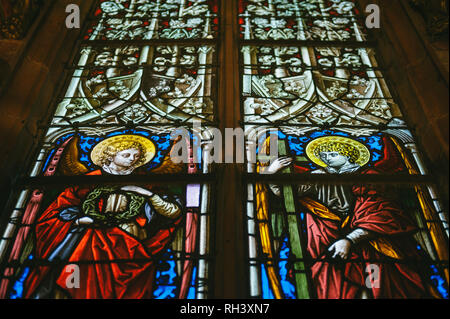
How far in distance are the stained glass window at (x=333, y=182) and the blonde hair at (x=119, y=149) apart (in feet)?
2.63

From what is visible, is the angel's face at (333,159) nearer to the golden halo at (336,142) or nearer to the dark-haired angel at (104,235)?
the golden halo at (336,142)

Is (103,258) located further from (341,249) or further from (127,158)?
(341,249)

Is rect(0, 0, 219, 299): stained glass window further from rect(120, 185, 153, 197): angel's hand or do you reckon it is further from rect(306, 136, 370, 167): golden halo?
rect(306, 136, 370, 167): golden halo

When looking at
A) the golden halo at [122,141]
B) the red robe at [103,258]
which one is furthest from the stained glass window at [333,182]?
the golden halo at [122,141]

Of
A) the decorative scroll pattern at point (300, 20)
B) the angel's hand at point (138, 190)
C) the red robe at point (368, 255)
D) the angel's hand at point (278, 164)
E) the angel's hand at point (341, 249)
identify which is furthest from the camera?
the decorative scroll pattern at point (300, 20)

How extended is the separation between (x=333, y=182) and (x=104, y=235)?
1.57 meters

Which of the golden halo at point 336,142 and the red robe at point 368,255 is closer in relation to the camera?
the red robe at point 368,255

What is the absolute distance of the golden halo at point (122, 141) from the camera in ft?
12.3

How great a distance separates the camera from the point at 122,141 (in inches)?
153

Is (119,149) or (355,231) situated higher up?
(119,149)

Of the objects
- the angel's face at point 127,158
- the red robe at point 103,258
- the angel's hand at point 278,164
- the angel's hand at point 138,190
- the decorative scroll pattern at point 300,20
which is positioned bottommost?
the red robe at point 103,258

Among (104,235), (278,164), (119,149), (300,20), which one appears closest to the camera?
(104,235)

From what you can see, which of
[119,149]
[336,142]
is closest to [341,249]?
[336,142]

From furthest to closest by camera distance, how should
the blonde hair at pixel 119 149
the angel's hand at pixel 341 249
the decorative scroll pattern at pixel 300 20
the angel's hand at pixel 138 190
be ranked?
the decorative scroll pattern at pixel 300 20 < the blonde hair at pixel 119 149 < the angel's hand at pixel 138 190 < the angel's hand at pixel 341 249
